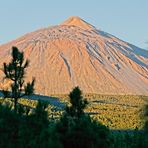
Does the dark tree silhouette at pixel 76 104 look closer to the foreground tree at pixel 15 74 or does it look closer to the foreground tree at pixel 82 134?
the foreground tree at pixel 15 74

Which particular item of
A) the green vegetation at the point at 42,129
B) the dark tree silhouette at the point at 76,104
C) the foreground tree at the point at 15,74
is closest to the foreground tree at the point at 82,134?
the green vegetation at the point at 42,129

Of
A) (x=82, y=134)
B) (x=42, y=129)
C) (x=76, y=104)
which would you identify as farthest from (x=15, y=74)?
(x=82, y=134)

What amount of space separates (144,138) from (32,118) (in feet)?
24.0

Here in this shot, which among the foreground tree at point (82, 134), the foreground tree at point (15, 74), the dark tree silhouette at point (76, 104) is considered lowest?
the foreground tree at point (82, 134)

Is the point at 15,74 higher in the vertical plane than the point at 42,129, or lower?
higher

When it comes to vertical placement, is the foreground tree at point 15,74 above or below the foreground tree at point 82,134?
above

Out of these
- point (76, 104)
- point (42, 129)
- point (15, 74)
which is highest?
point (15, 74)

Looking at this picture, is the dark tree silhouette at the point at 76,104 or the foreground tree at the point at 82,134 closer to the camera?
the foreground tree at the point at 82,134

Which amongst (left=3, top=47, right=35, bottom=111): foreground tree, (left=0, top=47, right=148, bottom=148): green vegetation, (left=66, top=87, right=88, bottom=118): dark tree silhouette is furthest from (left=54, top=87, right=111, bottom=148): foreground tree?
(left=3, top=47, right=35, bottom=111): foreground tree

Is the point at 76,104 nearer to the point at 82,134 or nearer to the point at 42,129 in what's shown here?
the point at 42,129

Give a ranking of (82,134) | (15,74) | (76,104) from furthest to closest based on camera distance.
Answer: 1. (76,104)
2. (15,74)
3. (82,134)

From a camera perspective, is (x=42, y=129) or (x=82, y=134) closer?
(x=82, y=134)

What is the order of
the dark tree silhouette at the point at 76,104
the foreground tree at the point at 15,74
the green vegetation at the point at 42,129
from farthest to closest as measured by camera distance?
the dark tree silhouette at the point at 76,104 < the foreground tree at the point at 15,74 < the green vegetation at the point at 42,129

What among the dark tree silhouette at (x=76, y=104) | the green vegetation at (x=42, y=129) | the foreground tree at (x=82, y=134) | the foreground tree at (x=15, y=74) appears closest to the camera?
the green vegetation at (x=42, y=129)
